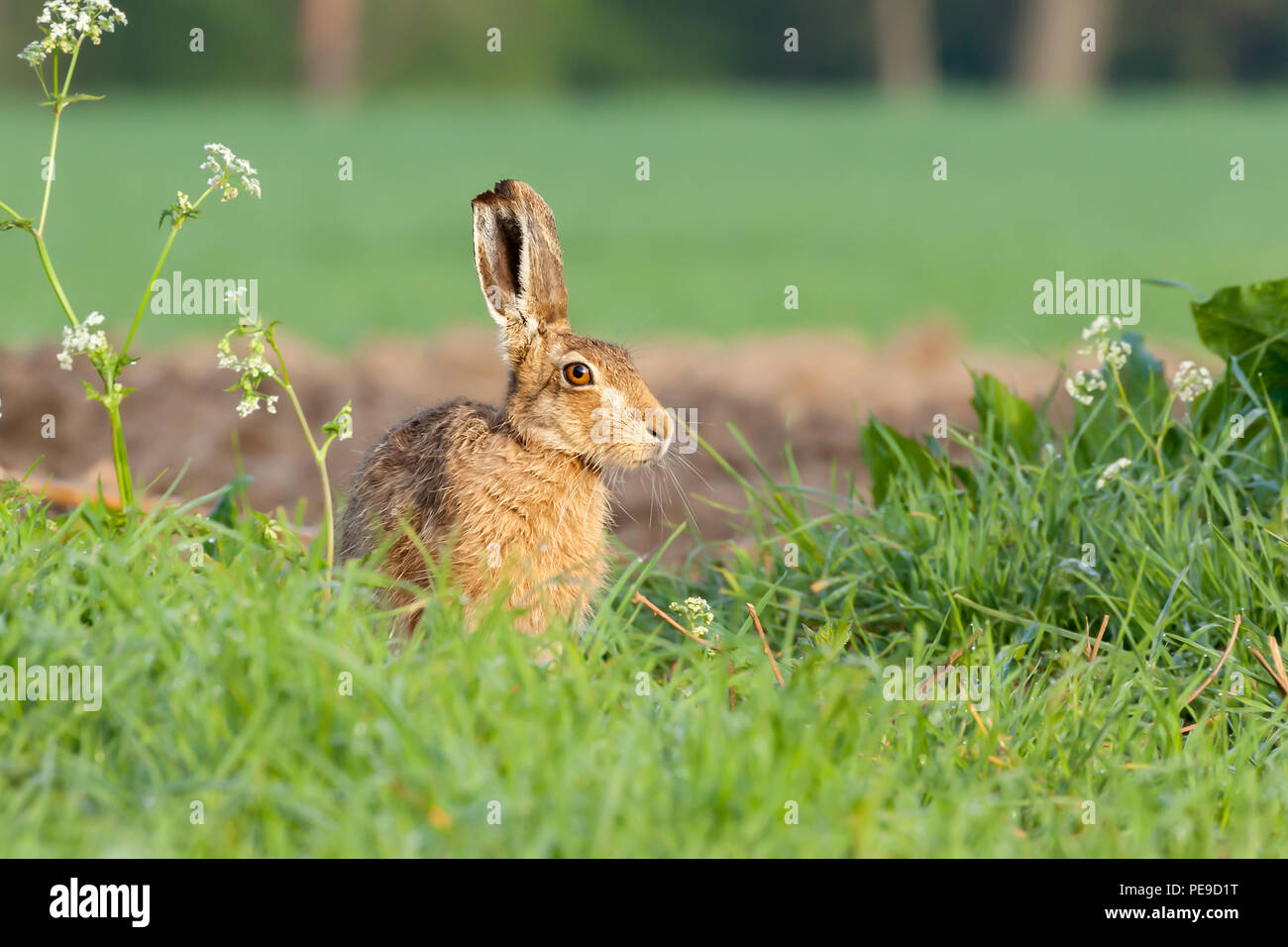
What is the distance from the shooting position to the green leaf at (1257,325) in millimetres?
4590

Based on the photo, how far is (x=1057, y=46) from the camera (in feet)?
148

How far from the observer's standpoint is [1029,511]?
424 cm

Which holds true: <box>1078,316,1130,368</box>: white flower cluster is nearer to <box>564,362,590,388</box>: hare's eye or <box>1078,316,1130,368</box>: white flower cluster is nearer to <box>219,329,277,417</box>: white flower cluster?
<box>564,362,590,388</box>: hare's eye

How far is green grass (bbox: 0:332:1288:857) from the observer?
2418mm

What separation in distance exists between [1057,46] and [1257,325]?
44.2 meters

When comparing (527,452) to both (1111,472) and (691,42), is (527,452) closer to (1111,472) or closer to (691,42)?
(1111,472)

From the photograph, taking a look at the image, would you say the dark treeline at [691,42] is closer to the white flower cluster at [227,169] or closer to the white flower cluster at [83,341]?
the white flower cluster at [227,169]

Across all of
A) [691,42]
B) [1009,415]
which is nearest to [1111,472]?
[1009,415]

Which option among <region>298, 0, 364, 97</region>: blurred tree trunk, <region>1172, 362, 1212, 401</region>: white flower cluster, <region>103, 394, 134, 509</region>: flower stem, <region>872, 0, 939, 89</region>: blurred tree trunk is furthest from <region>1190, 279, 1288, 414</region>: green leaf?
<region>872, 0, 939, 89</region>: blurred tree trunk

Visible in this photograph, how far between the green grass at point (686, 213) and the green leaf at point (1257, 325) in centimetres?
52

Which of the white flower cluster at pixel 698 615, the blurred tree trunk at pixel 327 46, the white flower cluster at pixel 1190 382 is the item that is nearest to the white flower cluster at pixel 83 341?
the white flower cluster at pixel 698 615

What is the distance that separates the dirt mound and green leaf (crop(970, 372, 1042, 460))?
29.3 inches
